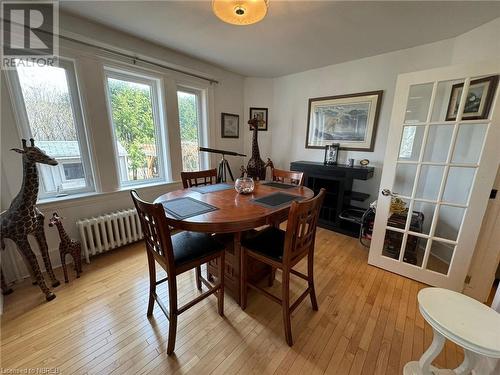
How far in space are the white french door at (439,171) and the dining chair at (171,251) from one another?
1.71 meters

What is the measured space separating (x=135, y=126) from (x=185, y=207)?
1718 millimetres

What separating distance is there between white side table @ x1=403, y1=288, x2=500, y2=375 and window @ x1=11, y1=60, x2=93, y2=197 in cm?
302

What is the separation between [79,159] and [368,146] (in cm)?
354

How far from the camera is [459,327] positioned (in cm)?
91

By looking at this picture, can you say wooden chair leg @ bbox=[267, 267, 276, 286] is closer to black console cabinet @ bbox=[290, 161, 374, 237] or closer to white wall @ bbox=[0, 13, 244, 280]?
black console cabinet @ bbox=[290, 161, 374, 237]

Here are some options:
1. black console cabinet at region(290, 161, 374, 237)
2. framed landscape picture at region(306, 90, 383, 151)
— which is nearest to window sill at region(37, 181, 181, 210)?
black console cabinet at region(290, 161, 374, 237)

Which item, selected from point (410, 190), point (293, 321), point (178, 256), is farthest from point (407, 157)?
point (178, 256)

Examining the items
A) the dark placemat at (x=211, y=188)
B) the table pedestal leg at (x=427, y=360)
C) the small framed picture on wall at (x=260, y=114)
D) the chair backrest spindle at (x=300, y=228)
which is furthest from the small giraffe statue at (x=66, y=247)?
the small framed picture on wall at (x=260, y=114)

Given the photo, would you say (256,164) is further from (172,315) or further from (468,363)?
(468,363)

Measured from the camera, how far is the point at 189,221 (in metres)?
1.17

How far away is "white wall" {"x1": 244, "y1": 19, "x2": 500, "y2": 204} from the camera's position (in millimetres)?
2014

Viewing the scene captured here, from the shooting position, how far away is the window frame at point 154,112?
221cm

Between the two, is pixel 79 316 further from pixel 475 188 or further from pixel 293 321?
pixel 475 188

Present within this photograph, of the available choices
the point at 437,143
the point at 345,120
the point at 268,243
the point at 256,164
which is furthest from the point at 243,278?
the point at 345,120
